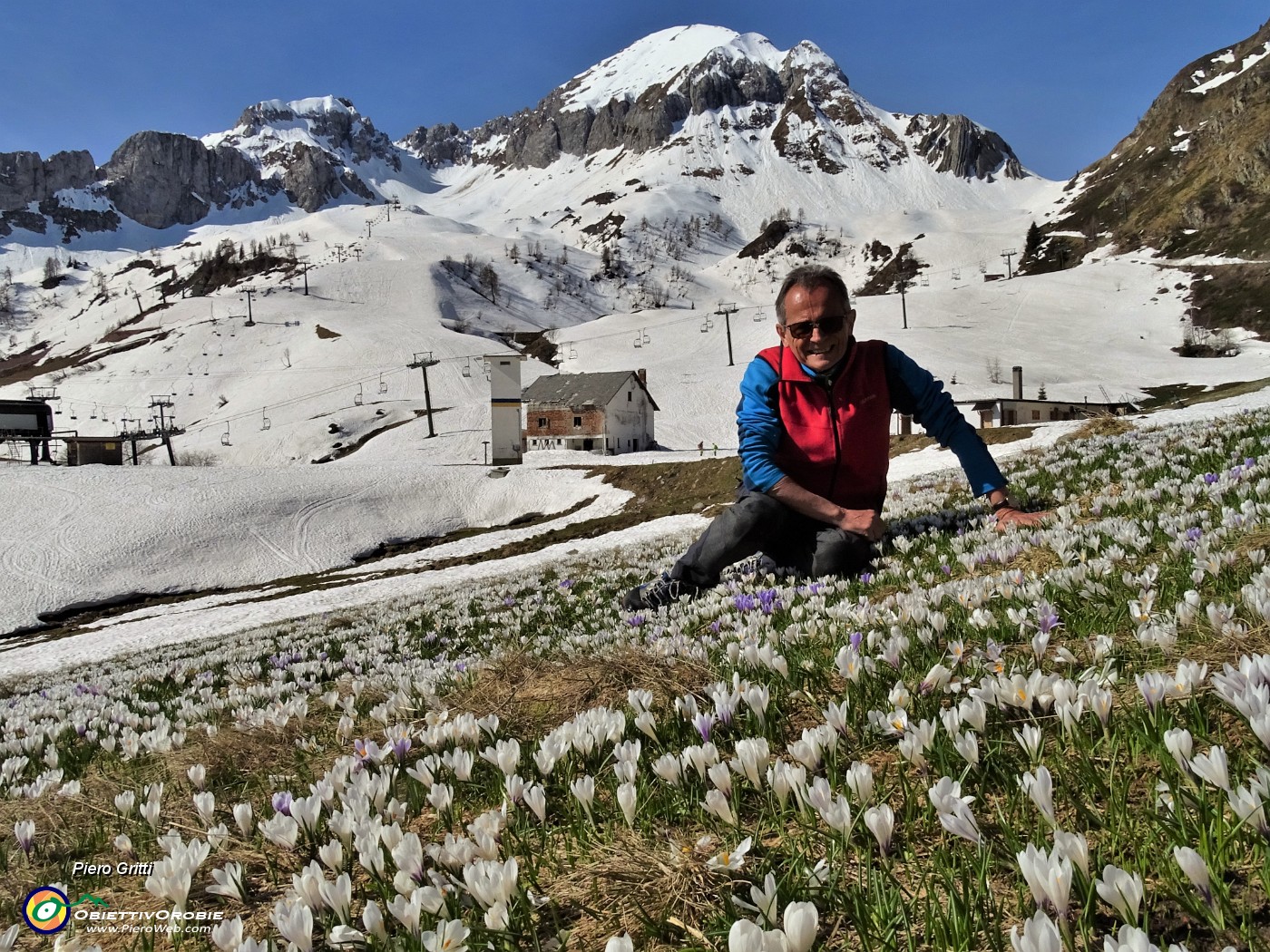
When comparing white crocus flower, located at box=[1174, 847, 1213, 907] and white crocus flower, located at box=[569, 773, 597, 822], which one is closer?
white crocus flower, located at box=[1174, 847, 1213, 907]

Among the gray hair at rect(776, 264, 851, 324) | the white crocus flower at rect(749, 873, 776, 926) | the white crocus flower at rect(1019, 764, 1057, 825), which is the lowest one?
the white crocus flower at rect(749, 873, 776, 926)

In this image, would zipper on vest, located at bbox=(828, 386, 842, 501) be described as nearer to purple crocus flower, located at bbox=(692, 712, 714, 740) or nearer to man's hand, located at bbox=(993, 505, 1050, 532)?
man's hand, located at bbox=(993, 505, 1050, 532)

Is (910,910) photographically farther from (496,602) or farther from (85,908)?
(496,602)

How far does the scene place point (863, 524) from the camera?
7.43 metres

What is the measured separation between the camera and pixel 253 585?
4534 cm

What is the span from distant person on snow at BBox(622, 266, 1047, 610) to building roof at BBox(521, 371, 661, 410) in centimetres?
8087

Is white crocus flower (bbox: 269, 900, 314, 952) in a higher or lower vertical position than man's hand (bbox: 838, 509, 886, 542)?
lower

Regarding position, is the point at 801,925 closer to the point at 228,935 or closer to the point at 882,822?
the point at 882,822

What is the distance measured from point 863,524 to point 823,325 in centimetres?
202

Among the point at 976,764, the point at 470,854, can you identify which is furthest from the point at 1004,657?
the point at 470,854

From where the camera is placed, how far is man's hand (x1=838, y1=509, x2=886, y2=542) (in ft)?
24.1

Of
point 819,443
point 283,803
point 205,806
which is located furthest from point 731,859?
point 819,443

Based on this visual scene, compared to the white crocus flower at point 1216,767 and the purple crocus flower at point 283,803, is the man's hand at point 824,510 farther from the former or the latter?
the white crocus flower at point 1216,767

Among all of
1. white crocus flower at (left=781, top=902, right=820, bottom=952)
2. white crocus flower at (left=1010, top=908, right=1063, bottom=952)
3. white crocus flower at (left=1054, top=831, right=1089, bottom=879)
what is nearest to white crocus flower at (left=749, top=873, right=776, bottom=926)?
white crocus flower at (left=781, top=902, right=820, bottom=952)
